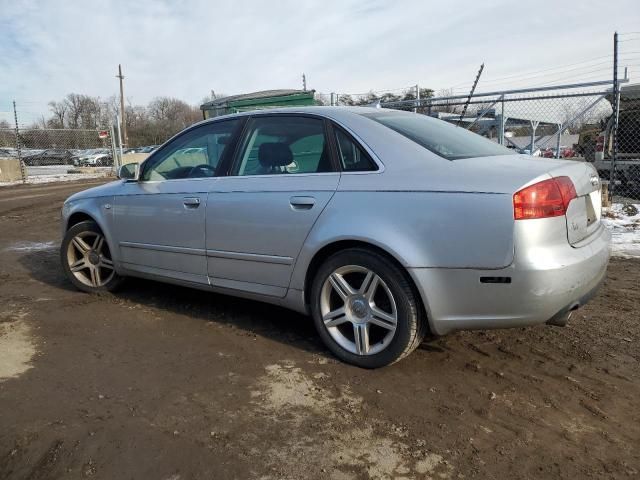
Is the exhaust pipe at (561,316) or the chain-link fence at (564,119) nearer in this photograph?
the exhaust pipe at (561,316)

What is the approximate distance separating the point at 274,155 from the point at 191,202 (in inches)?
29.1

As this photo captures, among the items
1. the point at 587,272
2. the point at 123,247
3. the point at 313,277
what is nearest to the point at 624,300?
the point at 587,272

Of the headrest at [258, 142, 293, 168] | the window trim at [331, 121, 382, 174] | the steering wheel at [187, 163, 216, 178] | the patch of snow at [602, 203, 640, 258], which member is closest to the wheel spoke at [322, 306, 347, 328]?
the window trim at [331, 121, 382, 174]

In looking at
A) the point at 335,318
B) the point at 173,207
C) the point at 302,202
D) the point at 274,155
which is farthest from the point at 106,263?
the point at 335,318

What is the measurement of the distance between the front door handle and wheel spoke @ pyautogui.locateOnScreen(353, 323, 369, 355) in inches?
59.6

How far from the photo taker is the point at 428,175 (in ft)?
9.48

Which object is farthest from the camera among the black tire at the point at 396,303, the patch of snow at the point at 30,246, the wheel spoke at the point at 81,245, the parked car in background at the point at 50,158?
the parked car in background at the point at 50,158

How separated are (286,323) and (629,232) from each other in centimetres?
522

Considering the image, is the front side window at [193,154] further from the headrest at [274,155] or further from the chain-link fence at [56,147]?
the chain-link fence at [56,147]

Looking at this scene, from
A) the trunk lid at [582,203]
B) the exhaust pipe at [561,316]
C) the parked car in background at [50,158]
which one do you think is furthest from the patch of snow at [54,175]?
the exhaust pipe at [561,316]

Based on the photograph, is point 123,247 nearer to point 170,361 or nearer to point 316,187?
point 170,361

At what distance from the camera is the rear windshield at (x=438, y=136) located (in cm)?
321

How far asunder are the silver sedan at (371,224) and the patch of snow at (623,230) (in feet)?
10.8

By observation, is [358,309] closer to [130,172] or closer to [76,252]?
[130,172]
